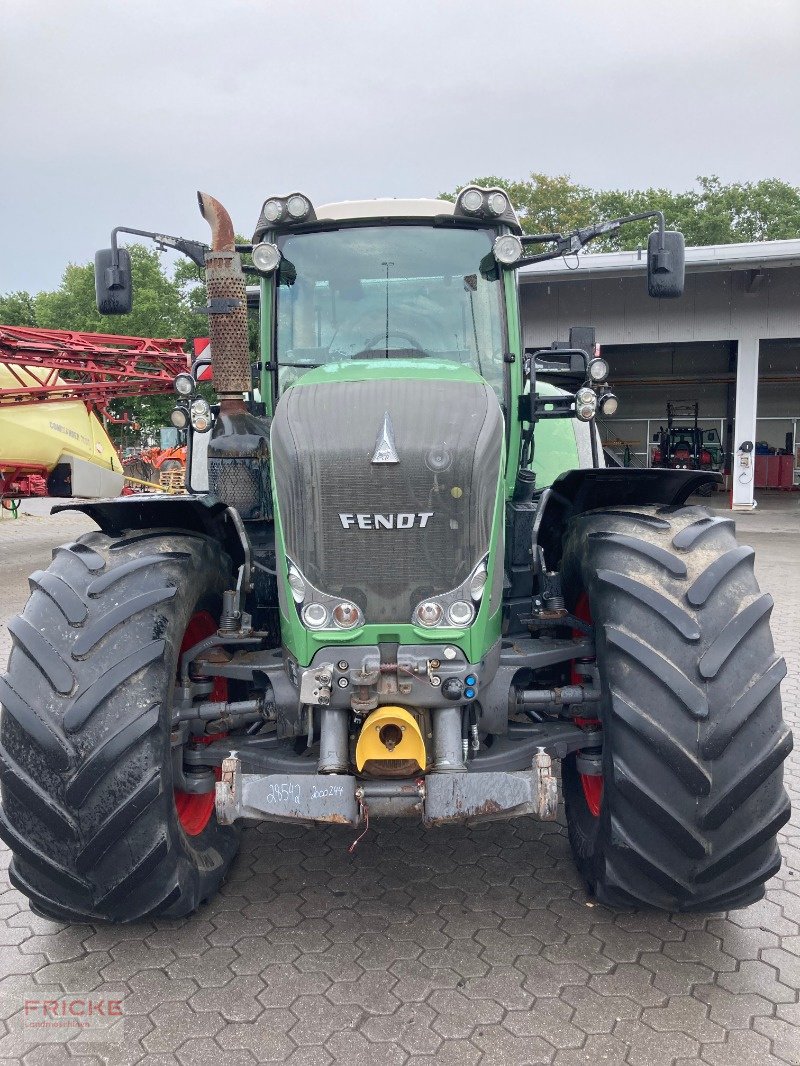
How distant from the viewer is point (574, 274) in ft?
55.8

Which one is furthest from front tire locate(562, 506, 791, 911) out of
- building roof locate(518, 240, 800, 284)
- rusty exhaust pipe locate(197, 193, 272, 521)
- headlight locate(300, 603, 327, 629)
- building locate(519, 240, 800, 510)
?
building roof locate(518, 240, 800, 284)

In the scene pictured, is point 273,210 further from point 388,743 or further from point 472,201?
point 388,743

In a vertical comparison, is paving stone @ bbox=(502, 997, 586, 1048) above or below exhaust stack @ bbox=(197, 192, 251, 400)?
below

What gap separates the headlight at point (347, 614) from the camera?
2.76m

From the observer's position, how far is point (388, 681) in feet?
8.97

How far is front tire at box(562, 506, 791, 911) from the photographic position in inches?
102

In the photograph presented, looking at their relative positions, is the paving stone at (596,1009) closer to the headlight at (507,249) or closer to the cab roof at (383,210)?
the headlight at (507,249)

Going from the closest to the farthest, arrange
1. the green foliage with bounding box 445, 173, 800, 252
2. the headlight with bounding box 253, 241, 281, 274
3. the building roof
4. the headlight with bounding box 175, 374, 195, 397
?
1. the headlight with bounding box 253, 241, 281, 274
2. the headlight with bounding box 175, 374, 195, 397
3. the building roof
4. the green foliage with bounding box 445, 173, 800, 252

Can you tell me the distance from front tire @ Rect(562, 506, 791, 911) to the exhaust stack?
1967 mm

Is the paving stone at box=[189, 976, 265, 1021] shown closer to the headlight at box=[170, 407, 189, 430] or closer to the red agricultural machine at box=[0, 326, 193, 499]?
the headlight at box=[170, 407, 189, 430]

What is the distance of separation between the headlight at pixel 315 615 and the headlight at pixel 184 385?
2327 mm

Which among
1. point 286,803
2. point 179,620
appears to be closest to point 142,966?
point 286,803

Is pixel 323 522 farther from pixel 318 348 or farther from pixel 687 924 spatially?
pixel 687 924

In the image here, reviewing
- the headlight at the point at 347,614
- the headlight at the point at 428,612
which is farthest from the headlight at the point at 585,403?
the headlight at the point at 347,614
